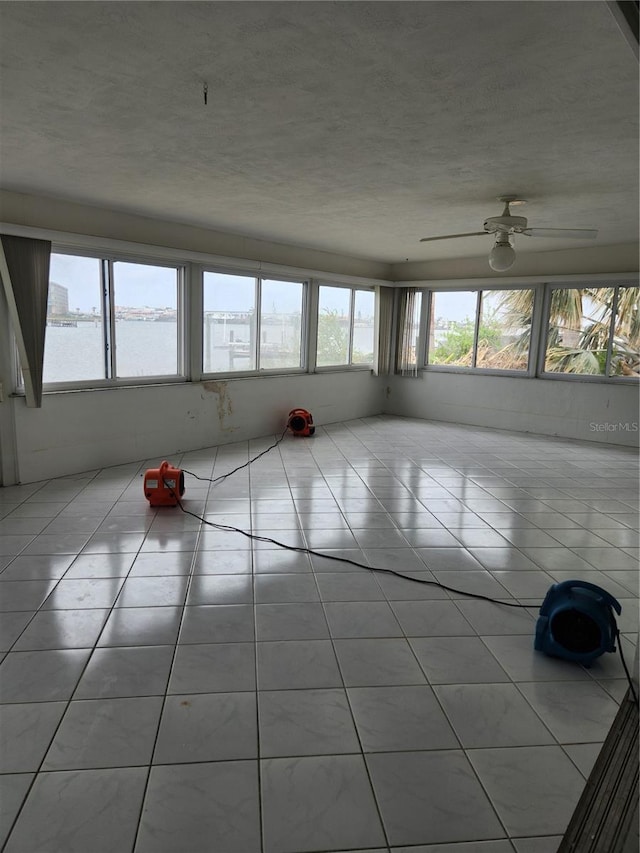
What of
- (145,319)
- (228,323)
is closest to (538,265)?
(228,323)

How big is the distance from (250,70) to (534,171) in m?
2.16

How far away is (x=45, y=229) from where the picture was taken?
441 centimetres

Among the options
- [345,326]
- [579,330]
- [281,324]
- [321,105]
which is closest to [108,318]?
[281,324]

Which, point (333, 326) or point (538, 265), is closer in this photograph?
point (538, 265)

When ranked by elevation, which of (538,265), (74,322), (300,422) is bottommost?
(300,422)

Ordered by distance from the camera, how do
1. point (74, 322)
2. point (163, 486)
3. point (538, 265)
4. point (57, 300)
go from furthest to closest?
1. point (538, 265)
2. point (74, 322)
3. point (57, 300)
4. point (163, 486)

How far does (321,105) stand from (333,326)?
529 centimetres

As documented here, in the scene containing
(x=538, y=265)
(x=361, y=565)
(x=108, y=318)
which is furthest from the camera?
(x=538, y=265)

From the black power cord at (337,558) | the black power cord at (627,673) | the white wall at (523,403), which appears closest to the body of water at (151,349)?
the black power cord at (337,558)

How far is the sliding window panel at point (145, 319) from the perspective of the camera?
17.2 feet

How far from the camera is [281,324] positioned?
23.0ft

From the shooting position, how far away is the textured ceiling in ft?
6.23

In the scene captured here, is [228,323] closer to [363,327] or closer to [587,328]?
[363,327]

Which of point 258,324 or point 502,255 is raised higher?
point 502,255
